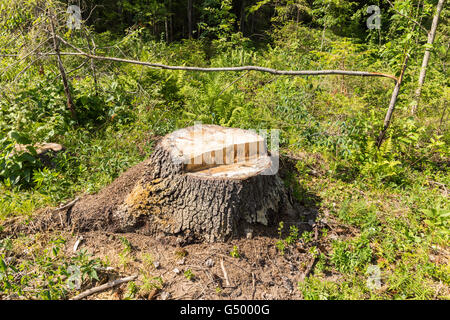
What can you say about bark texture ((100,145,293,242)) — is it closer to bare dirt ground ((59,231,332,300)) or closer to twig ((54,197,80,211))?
bare dirt ground ((59,231,332,300))

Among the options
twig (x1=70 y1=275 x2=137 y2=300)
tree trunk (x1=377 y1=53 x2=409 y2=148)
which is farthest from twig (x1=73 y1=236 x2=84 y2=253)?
tree trunk (x1=377 y1=53 x2=409 y2=148)

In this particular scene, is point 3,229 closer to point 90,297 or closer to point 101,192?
point 101,192

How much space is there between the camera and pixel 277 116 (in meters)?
5.29

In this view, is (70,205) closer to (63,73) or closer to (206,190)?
(206,190)

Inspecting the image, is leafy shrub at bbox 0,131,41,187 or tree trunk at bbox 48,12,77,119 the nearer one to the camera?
leafy shrub at bbox 0,131,41,187

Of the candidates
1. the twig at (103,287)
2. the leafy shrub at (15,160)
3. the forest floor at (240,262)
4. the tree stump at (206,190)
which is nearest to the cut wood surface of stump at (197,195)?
the tree stump at (206,190)

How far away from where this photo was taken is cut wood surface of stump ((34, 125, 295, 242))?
2.92 m

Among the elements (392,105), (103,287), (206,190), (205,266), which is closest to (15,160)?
(103,287)

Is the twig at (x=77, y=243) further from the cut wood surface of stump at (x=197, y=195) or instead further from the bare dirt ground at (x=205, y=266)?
the cut wood surface of stump at (x=197, y=195)

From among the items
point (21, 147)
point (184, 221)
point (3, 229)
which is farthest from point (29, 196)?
point (184, 221)

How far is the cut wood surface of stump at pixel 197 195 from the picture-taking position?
9.57 ft

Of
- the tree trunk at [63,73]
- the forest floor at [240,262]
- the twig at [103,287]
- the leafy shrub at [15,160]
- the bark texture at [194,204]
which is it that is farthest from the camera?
the tree trunk at [63,73]

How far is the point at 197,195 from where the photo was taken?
2.93 meters

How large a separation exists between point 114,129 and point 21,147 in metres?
1.55
